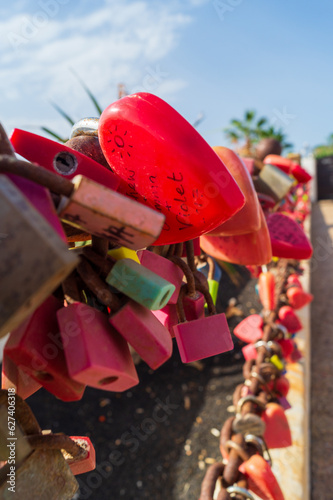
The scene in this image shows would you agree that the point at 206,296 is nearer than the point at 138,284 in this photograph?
No

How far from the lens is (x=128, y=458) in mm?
2555

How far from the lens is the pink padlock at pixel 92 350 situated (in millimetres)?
337

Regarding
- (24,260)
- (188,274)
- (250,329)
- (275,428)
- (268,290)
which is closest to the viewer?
(24,260)

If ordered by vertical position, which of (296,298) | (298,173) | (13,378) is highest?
(13,378)

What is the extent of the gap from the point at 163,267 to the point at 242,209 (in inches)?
8.3

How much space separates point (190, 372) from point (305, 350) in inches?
44.2

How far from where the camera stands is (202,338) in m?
0.51

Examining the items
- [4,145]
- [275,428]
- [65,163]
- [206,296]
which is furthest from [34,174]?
[275,428]

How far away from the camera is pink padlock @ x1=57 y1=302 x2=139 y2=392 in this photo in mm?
337

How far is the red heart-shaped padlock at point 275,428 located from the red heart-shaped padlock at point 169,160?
1.06m

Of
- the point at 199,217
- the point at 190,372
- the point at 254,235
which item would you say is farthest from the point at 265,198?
the point at 190,372

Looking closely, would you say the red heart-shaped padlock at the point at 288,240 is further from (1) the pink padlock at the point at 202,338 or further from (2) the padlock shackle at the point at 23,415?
(2) the padlock shackle at the point at 23,415

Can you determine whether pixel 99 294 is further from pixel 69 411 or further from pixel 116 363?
pixel 69 411

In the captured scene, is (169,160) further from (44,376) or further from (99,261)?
(44,376)
